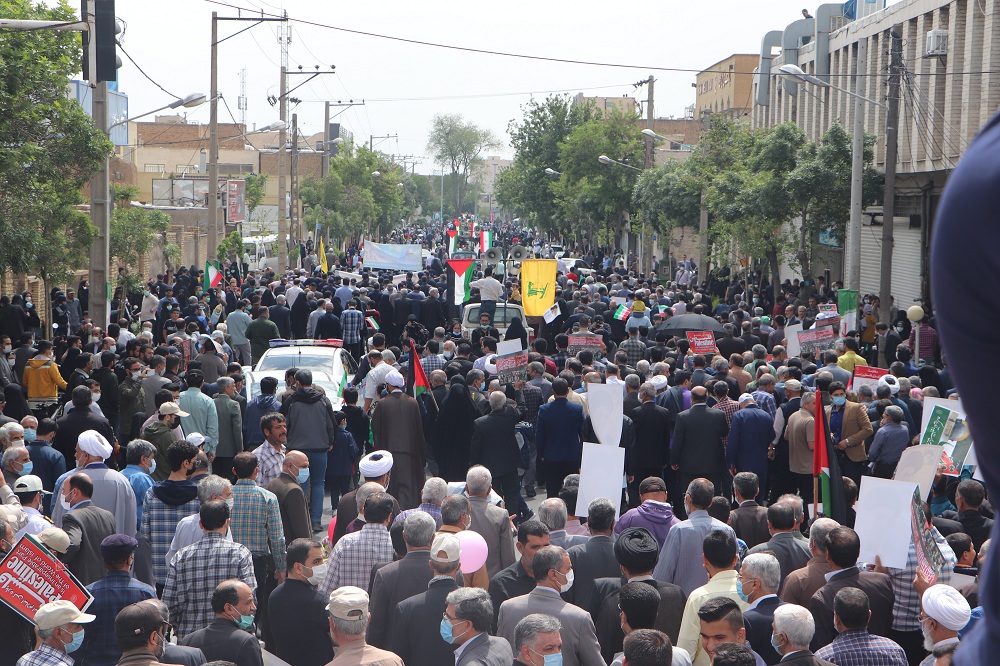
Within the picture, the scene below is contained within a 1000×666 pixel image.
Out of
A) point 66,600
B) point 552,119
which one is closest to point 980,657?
point 66,600

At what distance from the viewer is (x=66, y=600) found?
5.46 meters

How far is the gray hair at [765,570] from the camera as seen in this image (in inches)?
233

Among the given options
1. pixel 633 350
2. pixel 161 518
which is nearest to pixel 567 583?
pixel 161 518

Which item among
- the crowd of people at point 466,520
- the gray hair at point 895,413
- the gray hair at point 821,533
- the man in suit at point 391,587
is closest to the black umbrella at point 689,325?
the crowd of people at point 466,520

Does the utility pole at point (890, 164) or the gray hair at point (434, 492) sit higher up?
the utility pole at point (890, 164)

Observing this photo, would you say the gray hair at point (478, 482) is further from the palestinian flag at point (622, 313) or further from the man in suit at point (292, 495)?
the palestinian flag at point (622, 313)

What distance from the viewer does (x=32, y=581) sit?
215 inches

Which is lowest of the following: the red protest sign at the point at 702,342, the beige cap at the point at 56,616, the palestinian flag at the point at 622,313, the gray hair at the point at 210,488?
the beige cap at the point at 56,616

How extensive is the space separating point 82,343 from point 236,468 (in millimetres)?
10519

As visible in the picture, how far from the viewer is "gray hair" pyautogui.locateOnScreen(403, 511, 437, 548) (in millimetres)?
6508

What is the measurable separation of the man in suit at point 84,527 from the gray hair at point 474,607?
120 inches

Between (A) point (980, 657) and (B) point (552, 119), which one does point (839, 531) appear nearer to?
(A) point (980, 657)

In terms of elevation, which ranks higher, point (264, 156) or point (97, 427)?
point (264, 156)

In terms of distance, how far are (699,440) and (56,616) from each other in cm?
717
